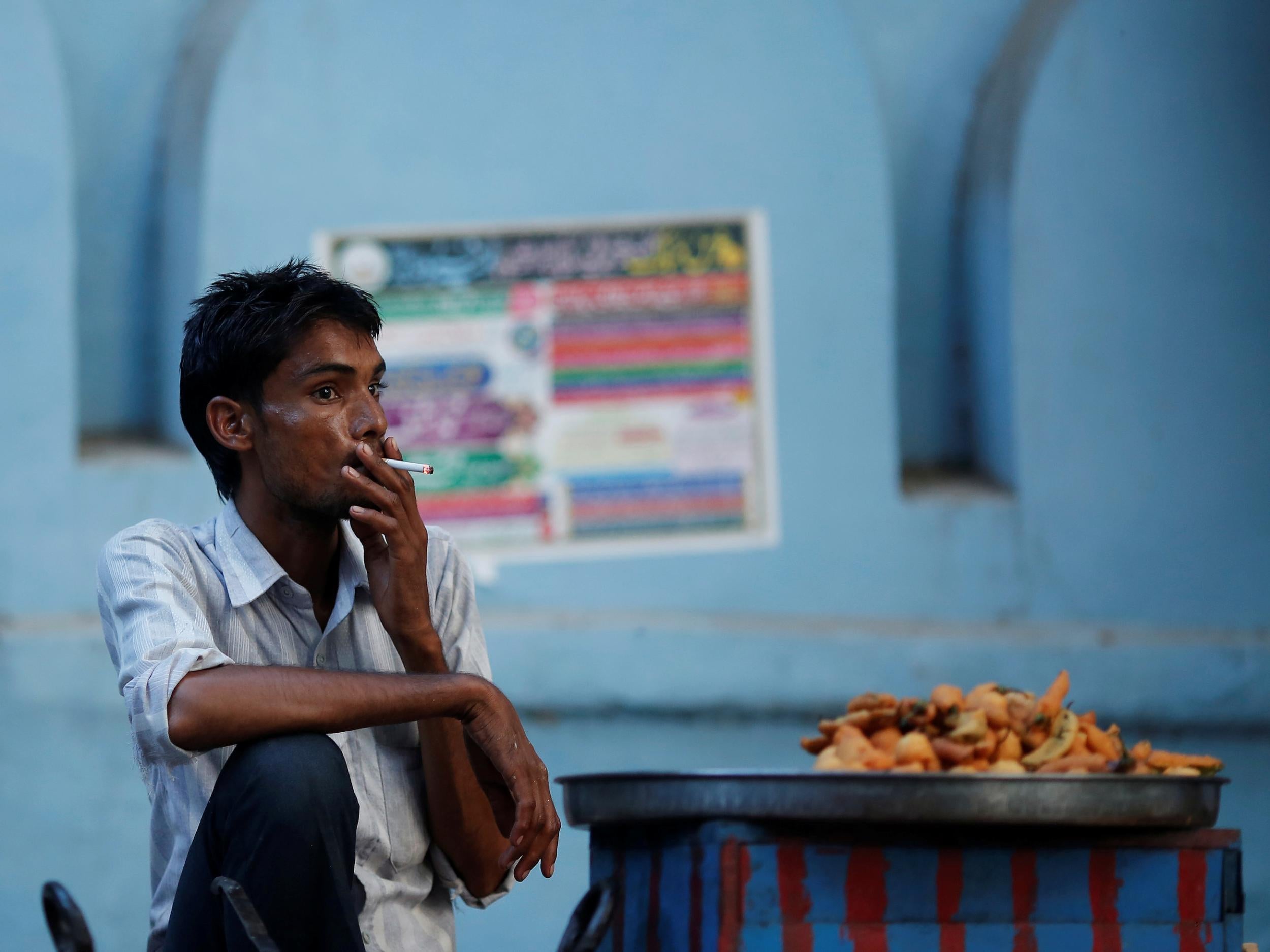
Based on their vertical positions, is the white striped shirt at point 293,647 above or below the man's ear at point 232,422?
below

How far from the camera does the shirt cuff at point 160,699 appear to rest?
1.92m

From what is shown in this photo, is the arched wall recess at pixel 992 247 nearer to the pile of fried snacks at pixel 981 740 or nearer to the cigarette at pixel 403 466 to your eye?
the pile of fried snacks at pixel 981 740

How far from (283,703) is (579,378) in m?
2.02

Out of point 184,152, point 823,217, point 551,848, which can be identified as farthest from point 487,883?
point 184,152

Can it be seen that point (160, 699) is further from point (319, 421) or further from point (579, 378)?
point (579, 378)

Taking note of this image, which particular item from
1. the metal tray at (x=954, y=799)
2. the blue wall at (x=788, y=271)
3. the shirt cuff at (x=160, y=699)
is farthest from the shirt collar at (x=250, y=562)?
the blue wall at (x=788, y=271)

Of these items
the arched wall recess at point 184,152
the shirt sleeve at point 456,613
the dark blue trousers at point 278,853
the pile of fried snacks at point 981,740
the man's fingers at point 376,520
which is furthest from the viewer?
the arched wall recess at point 184,152

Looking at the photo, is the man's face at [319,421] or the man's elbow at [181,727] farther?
the man's face at [319,421]

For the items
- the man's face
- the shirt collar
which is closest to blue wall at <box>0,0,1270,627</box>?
the shirt collar

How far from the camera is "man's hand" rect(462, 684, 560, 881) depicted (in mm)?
2018

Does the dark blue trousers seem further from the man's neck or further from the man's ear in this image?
the man's ear

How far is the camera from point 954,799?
205 cm

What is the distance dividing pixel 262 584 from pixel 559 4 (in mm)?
2207

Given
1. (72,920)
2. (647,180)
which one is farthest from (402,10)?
(72,920)
